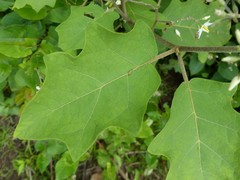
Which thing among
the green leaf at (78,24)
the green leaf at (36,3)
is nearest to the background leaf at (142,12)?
the green leaf at (78,24)

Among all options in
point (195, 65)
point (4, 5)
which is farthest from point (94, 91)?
point (195, 65)

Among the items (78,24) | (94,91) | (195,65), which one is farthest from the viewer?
(195,65)

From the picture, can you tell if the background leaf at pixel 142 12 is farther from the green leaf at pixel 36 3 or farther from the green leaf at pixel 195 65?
the green leaf at pixel 195 65

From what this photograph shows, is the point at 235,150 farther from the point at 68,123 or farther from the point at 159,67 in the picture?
the point at 159,67

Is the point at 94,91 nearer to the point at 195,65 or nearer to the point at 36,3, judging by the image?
the point at 36,3

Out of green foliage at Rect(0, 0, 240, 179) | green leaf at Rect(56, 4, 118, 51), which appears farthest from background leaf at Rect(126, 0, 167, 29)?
green leaf at Rect(56, 4, 118, 51)

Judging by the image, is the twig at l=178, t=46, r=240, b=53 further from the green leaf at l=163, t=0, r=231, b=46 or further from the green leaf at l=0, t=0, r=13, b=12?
the green leaf at l=0, t=0, r=13, b=12
